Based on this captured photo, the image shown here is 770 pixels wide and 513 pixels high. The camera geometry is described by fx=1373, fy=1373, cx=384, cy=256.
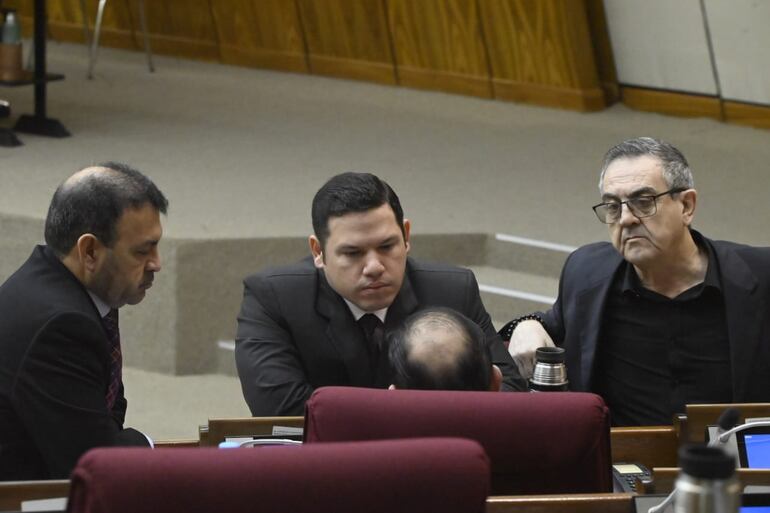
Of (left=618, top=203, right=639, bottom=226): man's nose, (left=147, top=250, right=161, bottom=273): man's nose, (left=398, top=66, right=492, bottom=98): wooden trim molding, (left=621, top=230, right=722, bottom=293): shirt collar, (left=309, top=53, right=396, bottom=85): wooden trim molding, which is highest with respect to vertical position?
(left=309, top=53, right=396, bottom=85): wooden trim molding

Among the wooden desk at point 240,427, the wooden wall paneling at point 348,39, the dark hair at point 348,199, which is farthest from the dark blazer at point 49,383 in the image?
the wooden wall paneling at point 348,39

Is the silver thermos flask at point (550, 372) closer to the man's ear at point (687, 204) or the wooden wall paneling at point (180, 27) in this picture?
the man's ear at point (687, 204)

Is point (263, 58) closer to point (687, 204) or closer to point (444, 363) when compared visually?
point (687, 204)

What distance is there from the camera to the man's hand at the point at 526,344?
3143mm

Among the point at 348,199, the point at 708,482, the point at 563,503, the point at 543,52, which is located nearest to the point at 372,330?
the point at 348,199

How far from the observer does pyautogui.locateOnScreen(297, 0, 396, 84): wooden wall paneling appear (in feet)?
27.5

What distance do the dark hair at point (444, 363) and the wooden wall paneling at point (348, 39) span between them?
6402 mm

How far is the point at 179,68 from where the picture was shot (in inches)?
357

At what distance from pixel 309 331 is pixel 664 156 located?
91cm

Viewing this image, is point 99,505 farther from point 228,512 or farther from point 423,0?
point 423,0

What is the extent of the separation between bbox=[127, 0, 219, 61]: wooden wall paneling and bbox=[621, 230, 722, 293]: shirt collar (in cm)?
634

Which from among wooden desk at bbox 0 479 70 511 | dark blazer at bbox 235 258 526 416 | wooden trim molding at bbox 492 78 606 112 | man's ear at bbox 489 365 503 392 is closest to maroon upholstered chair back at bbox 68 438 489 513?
wooden desk at bbox 0 479 70 511

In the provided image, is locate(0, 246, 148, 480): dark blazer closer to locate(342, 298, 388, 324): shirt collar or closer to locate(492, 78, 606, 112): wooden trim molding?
locate(342, 298, 388, 324): shirt collar

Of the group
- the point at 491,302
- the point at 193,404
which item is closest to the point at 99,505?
the point at 193,404
